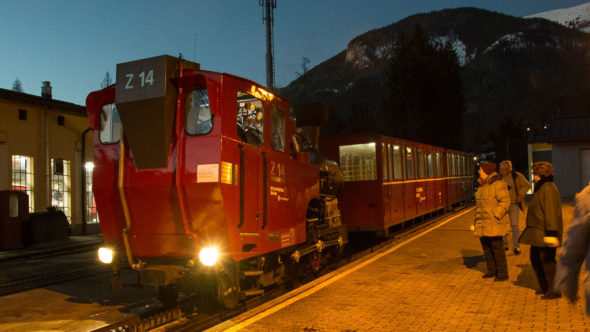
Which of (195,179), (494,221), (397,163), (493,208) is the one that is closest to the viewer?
(195,179)

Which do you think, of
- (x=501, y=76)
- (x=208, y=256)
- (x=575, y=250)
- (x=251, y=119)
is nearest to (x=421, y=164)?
(x=251, y=119)

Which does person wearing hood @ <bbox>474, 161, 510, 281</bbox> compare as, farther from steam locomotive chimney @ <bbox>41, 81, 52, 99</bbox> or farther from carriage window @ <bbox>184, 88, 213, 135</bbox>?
steam locomotive chimney @ <bbox>41, 81, 52, 99</bbox>

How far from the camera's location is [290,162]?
23.1 ft

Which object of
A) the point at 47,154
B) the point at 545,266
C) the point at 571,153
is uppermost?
the point at 47,154

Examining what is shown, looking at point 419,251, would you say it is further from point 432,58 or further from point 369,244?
point 432,58

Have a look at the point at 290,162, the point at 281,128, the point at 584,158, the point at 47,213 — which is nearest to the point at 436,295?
the point at 290,162

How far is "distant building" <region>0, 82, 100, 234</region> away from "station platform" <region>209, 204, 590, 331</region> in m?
14.5

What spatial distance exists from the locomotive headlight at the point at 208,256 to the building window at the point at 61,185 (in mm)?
15921

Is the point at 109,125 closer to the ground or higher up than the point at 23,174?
higher up

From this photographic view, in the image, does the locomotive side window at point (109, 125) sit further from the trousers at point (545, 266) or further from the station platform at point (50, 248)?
the station platform at point (50, 248)

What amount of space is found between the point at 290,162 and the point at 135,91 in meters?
2.51

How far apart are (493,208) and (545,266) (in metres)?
1.41

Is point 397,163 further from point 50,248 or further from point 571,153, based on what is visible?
point 571,153

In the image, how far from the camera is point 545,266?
20.2 feet
